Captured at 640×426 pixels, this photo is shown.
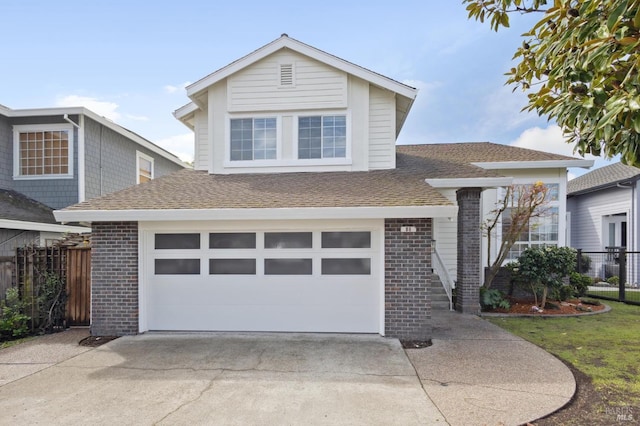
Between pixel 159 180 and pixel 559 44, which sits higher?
pixel 559 44

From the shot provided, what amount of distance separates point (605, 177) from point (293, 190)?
16.1 metres

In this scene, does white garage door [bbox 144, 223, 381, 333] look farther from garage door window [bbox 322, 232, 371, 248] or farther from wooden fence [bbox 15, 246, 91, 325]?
wooden fence [bbox 15, 246, 91, 325]

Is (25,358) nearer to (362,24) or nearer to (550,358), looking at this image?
(550,358)

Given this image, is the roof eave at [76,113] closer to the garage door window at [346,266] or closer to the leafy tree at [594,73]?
the garage door window at [346,266]

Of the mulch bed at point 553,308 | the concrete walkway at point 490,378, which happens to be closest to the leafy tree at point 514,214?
the mulch bed at point 553,308

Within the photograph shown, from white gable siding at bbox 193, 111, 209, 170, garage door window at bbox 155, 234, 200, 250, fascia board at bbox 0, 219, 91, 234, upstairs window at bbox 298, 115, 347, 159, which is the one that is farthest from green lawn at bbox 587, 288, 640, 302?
fascia board at bbox 0, 219, 91, 234

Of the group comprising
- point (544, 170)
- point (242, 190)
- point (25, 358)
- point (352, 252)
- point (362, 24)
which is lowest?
point (25, 358)

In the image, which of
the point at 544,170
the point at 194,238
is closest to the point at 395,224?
the point at 194,238

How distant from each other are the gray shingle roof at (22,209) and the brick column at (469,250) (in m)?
11.8

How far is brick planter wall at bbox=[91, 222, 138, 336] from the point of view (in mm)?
7191

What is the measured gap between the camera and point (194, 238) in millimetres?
7387

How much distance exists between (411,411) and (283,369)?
80.0 inches

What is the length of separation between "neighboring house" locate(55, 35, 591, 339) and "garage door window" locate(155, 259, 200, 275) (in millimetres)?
21

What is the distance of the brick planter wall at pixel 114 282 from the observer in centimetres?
719
